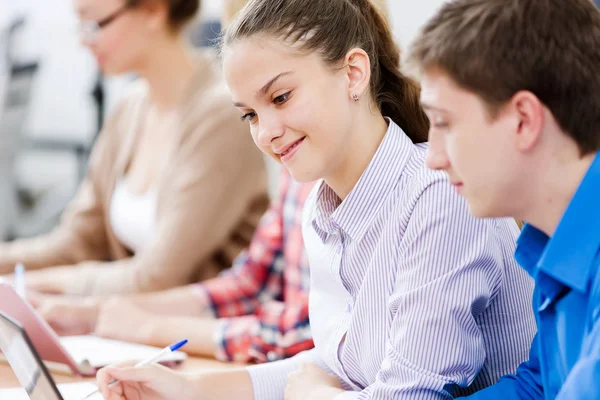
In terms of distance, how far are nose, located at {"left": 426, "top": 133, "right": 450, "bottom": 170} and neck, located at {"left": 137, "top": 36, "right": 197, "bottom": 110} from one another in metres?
1.35

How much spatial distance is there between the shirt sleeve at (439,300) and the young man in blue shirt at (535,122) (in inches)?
5.0

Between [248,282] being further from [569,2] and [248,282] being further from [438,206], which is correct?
[569,2]

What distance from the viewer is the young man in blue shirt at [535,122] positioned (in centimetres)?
77

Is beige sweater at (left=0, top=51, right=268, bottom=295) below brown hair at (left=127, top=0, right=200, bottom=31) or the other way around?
below

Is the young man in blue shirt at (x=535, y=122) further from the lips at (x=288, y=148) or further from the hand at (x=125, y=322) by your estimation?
the hand at (x=125, y=322)

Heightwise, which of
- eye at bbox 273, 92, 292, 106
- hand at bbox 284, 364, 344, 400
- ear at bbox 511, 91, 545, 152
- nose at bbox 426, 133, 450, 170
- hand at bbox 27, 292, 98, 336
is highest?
ear at bbox 511, 91, 545, 152

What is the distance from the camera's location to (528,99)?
2.53 feet

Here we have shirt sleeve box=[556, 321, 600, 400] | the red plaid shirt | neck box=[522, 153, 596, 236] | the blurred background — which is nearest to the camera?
shirt sleeve box=[556, 321, 600, 400]

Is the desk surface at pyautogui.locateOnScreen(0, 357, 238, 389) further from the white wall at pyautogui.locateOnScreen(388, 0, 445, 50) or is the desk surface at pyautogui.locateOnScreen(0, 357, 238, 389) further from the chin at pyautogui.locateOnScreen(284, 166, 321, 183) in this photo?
the white wall at pyautogui.locateOnScreen(388, 0, 445, 50)

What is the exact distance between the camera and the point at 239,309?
176cm

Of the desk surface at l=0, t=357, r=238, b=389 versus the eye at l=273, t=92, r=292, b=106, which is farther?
the desk surface at l=0, t=357, r=238, b=389

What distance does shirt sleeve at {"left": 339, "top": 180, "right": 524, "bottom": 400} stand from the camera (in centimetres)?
94

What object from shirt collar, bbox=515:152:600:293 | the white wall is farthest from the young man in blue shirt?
the white wall

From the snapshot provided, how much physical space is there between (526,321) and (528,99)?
379 mm
